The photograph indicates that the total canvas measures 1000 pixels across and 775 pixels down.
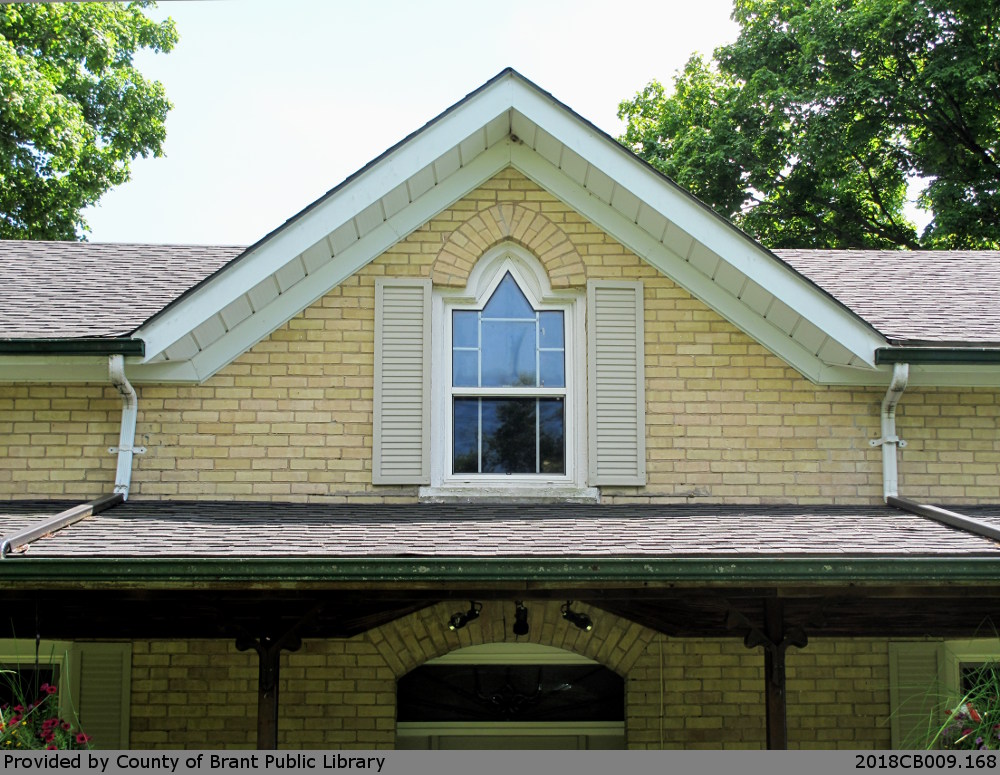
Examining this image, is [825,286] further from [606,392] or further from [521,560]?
[521,560]

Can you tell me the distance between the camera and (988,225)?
2066 cm

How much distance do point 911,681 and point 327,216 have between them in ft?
18.0

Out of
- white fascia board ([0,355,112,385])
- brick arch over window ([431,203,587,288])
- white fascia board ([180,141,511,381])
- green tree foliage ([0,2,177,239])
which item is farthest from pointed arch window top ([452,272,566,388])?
green tree foliage ([0,2,177,239])

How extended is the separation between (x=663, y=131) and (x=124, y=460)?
20539 mm

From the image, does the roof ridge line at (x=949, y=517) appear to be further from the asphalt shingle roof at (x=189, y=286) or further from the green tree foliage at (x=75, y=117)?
the green tree foliage at (x=75, y=117)


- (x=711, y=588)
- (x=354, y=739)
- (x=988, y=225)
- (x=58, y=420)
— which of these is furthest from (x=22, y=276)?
(x=988, y=225)

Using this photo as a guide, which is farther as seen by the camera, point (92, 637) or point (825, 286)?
point (825, 286)

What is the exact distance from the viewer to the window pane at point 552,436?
797 cm

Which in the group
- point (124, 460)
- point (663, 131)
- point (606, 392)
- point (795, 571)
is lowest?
point (795, 571)

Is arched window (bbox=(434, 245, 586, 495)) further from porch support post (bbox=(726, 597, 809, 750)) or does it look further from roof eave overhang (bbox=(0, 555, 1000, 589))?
roof eave overhang (bbox=(0, 555, 1000, 589))

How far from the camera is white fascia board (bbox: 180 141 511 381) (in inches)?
309

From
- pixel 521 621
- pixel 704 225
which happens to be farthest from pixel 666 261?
pixel 521 621

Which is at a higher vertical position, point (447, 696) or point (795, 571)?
Result: point (795, 571)

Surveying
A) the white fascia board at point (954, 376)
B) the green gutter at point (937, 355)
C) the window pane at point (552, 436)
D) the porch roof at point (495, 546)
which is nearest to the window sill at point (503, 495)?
the window pane at point (552, 436)
